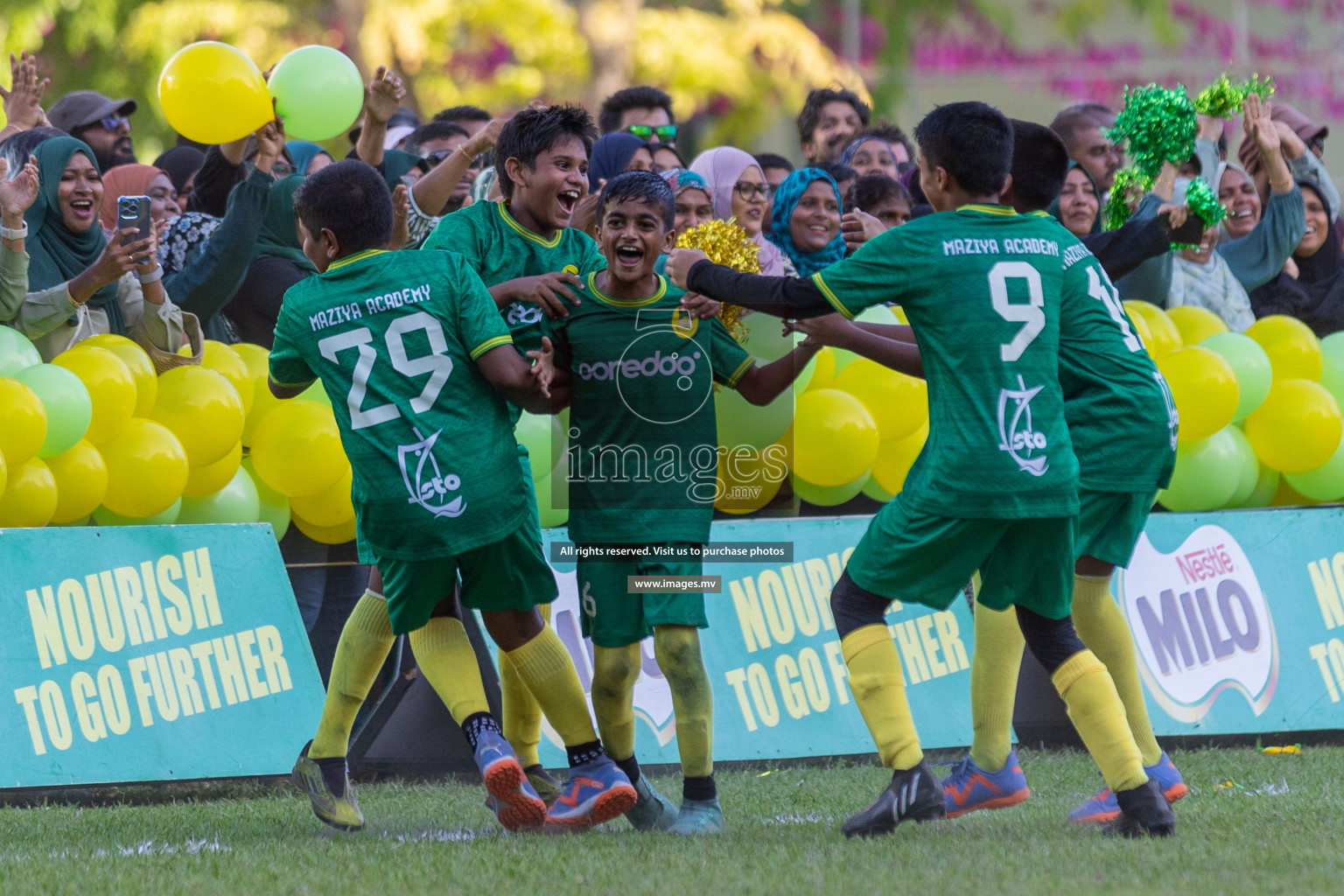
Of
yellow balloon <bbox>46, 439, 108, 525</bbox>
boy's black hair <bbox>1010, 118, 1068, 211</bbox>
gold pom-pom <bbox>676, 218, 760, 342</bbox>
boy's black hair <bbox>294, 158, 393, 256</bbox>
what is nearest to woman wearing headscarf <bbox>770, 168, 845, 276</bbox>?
gold pom-pom <bbox>676, 218, 760, 342</bbox>

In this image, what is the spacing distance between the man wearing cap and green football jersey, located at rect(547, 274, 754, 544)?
3.98 metres

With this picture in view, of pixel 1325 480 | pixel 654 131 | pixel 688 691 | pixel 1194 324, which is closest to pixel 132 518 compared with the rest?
pixel 688 691

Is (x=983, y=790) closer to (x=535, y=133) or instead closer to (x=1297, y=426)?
(x=535, y=133)

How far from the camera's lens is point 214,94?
6574 mm

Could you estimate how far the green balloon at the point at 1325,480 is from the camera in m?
7.09

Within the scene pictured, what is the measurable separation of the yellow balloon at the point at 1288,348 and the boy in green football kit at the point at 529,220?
11.9 feet

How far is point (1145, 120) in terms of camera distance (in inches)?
256

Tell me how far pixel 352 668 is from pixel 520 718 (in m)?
0.58

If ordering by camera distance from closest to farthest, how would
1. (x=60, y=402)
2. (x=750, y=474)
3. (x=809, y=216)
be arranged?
1. (x=60, y=402)
2. (x=750, y=474)
3. (x=809, y=216)

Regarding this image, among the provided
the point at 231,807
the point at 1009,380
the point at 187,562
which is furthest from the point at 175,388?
the point at 1009,380

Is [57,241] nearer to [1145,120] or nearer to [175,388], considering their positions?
[175,388]

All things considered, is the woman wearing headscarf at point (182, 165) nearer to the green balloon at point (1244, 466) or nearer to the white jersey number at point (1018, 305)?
the white jersey number at point (1018, 305)

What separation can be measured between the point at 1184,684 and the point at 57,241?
16.1ft

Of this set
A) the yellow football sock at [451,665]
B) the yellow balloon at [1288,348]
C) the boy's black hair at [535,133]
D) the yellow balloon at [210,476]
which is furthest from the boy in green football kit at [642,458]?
the yellow balloon at [1288,348]
